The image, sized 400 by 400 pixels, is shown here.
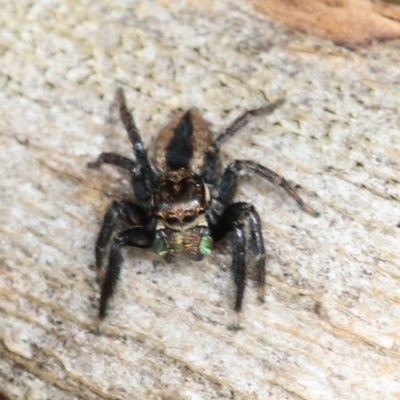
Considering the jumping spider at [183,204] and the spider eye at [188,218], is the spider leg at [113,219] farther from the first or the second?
the spider eye at [188,218]

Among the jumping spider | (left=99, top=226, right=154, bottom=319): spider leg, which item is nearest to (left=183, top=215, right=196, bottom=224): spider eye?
the jumping spider

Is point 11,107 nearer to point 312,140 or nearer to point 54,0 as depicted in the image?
point 54,0

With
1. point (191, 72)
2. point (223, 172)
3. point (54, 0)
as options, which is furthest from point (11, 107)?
point (223, 172)

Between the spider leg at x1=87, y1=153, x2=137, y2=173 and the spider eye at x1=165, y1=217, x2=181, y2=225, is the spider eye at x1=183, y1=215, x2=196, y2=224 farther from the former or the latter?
the spider leg at x1=87, y1=153, x2=137, y2=173

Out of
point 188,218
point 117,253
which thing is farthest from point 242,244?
point 117,253

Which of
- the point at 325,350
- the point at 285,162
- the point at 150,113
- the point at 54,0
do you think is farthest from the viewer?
the point at 54,0

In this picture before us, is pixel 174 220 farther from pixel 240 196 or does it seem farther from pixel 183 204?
pixel 240 196
